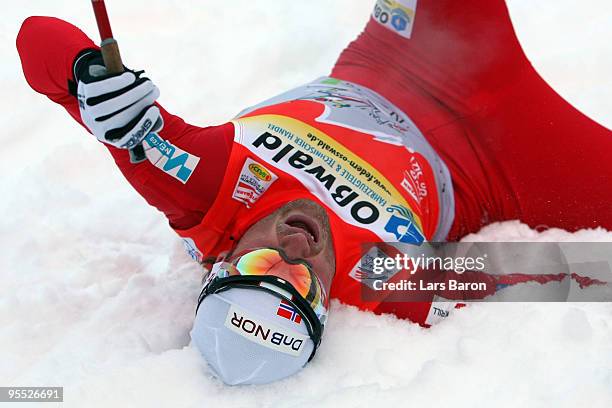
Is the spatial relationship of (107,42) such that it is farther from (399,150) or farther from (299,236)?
(399,150)

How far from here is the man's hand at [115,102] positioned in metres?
1.23

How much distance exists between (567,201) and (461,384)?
2.09ft

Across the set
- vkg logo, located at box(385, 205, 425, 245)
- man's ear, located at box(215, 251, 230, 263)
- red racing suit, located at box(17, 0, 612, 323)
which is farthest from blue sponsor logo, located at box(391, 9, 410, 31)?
man's ear, located at box(215, 251, 230, 263)

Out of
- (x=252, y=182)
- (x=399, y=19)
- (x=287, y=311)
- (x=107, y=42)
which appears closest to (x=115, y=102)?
(x=107, y=42)

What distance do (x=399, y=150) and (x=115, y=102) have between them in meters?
0.64

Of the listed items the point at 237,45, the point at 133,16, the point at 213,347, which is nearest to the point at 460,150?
the point at 213,347

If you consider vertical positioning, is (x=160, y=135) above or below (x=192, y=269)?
above

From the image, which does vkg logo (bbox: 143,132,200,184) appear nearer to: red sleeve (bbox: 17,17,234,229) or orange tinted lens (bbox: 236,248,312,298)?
red sleeve (bbox: 17,17,234,229)

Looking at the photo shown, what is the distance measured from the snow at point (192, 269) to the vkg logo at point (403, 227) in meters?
0.17

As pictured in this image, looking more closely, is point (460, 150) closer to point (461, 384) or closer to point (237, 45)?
point (461, 384)

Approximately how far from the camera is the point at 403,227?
4.87ft

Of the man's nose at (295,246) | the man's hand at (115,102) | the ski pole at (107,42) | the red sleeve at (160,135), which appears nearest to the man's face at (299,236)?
the man's nose at (295,246)

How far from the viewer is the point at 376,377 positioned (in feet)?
4.20

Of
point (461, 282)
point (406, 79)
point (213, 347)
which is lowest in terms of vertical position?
point (461, 282)
